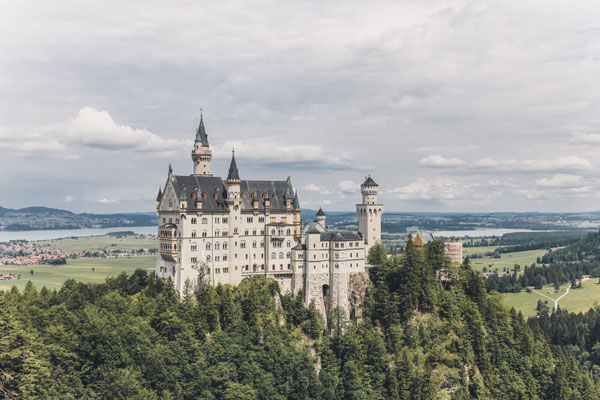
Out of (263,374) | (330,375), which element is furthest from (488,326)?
(263,374)

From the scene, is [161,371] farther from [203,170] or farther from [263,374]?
[203,170]

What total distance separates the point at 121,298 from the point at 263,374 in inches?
1055

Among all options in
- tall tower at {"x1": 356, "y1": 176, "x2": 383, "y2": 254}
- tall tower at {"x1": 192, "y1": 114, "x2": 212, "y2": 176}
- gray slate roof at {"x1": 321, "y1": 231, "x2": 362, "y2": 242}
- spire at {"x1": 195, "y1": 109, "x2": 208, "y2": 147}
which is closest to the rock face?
gray slate roof at {"x1": 321, "y1": 231, "x2": 362, "y2": 242}

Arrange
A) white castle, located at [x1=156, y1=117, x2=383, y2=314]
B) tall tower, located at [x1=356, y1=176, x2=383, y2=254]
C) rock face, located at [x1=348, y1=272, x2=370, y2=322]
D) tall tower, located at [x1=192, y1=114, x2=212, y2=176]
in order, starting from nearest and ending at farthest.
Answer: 1. white castle, located at [x1=156, y1=117, x2=383, y2=314]
2. rock face, located at [x1=348, y1=272, x2=370, y2=322]
3. tall tower, located at [x1=192, y1=114, x2=212, y2=176]
4. tall tower, located at [x1=356, y1=176, x2=383, y2=254]

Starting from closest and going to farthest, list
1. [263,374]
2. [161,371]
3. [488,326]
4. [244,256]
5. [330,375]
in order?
[161,371] < [263,374] < [330,375] < [244,256] < [488,326]

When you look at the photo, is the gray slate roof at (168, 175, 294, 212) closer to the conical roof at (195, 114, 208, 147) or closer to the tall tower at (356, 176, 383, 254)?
the conical roof at (195, 114, 208, 147)

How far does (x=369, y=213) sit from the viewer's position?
117 metres

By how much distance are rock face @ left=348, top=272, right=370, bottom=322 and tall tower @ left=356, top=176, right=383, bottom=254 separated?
933cm

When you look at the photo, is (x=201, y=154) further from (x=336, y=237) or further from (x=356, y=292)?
(x=356, y=292)

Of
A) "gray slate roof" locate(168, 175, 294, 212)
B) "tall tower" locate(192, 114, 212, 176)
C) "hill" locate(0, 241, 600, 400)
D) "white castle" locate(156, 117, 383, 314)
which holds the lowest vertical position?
"hill" locate(0, 241, 600, 400)

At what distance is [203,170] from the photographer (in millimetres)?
108375

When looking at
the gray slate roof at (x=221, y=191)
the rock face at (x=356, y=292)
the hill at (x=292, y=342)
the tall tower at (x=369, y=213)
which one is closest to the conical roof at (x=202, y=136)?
the gray slate roof at (x=221, y=191)

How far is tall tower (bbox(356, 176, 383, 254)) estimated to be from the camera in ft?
382

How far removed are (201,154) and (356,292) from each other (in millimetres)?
40328
